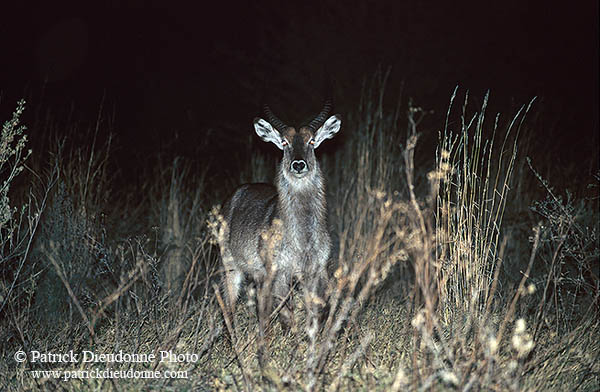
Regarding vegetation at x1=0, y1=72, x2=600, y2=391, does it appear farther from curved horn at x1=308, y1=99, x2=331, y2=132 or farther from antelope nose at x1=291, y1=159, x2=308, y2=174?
curved horn at x1=308, y1=99, x2=331, y2=132

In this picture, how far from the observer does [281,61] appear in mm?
12648

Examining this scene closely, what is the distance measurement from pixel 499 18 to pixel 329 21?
13.2 feet

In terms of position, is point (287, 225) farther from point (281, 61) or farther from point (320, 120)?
point (281, 61)

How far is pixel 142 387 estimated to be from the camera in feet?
13.1

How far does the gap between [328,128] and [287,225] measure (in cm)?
119

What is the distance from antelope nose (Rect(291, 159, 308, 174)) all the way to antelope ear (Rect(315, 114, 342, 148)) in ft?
2.10

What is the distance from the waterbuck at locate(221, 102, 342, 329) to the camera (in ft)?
18.7

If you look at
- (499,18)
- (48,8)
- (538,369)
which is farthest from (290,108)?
(48,8)

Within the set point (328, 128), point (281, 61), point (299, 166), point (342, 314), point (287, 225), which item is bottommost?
point (342, 314)

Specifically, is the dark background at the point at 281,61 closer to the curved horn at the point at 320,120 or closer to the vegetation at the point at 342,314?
the curved horn at the point at 320,120

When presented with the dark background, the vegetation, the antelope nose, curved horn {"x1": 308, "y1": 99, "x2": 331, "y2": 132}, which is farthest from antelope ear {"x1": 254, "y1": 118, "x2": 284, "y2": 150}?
the vegetation

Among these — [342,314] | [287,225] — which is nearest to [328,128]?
[287,225]

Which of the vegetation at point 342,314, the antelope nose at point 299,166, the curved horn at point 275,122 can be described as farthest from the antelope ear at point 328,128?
the vegetation at point 342,314

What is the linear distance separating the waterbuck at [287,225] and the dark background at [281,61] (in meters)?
0.79
